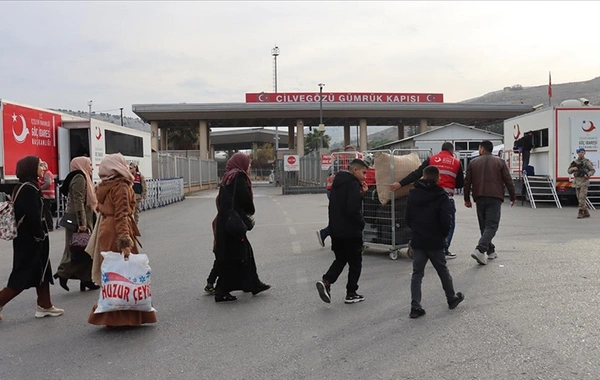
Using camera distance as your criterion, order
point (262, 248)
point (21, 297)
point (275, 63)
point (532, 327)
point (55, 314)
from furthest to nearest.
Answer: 1. point (275, 63)
2. point (262, 248)
3. point (21, 297)
4. point (55, 314)
5. point (532, 327)

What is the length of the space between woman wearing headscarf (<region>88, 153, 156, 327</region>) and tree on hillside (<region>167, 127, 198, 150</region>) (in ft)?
195

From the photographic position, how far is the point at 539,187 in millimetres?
18578

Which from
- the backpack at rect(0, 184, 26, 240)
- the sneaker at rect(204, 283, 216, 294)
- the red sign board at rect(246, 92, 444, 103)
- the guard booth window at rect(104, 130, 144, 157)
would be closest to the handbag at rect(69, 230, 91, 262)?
the backpack at rect(0, 184, 26, 240)

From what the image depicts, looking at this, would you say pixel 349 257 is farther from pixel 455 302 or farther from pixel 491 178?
pixel 491 178

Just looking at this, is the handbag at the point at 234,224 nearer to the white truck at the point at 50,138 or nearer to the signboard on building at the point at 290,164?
the white truck at the point at 50,138

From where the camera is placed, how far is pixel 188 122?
53.8m

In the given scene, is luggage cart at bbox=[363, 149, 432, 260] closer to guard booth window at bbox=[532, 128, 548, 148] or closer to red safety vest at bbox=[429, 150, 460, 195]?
red safety vest at bbox=[429, 150, 460, 195]

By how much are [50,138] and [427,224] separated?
1576 cm

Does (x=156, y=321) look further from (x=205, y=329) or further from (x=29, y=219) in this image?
(x=29, y=219)

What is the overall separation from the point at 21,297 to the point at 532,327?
6060 millimetres

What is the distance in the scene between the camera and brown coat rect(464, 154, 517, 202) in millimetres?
8352

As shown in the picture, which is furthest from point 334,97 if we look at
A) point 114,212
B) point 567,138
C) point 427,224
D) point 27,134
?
point 114,212

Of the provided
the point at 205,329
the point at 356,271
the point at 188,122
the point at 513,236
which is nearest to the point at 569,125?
the point at 513,236

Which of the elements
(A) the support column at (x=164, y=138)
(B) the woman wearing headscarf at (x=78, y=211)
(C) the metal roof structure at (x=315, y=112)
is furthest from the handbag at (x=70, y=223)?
(A) the support column at (x=164, y=138)
